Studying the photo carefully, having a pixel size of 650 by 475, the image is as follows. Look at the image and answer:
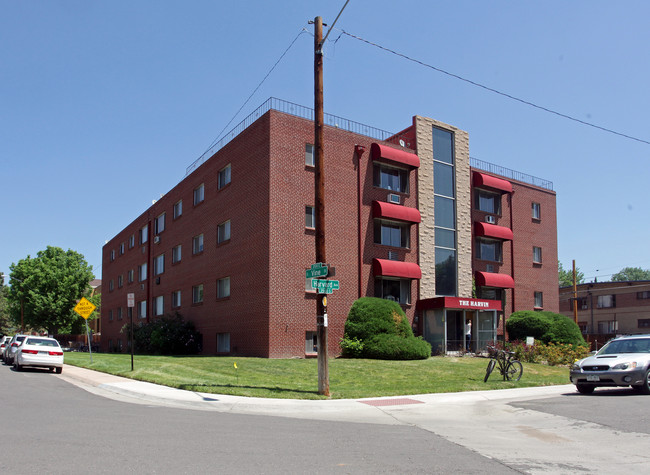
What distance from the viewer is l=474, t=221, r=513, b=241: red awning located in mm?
34594

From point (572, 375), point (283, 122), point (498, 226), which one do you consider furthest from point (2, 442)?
point (498, 226)

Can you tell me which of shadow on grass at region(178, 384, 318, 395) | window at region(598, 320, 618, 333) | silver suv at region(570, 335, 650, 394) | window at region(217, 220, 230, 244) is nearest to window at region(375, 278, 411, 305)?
window at region(217, 220, 230, 244)

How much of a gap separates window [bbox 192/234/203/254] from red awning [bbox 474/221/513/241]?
16.1 m

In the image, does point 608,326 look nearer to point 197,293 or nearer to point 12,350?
point 197,293

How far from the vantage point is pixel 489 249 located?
119 feet

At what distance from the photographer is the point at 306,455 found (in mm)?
7727

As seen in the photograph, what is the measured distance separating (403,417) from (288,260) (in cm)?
1482

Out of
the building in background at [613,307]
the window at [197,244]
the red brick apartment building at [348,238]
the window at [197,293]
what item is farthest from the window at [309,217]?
the building in background at [613,307]

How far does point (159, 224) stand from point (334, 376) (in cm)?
2642

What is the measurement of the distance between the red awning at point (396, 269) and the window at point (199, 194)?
1126 centimetres

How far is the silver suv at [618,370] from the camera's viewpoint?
1470cm

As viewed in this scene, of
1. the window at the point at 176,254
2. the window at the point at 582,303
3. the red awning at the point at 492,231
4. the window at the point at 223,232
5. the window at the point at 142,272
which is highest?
the red awning at the point at 492,231

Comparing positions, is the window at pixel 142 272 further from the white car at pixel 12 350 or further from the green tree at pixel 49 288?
the green tree at pixel 49 288

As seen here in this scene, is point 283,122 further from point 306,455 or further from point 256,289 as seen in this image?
point 306,455
